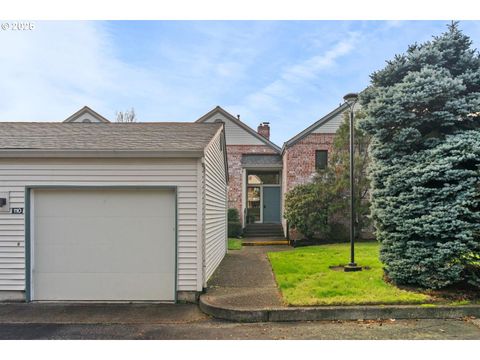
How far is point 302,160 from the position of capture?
16.2 m

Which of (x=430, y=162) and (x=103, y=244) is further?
(x=103, y=244)

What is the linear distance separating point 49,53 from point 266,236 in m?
12.3

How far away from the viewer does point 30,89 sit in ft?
35.6

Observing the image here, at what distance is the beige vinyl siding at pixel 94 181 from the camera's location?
6.12 meters

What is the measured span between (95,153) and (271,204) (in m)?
13.1

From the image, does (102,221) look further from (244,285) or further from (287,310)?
(287,310)

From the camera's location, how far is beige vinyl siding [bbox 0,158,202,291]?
20.1 feet

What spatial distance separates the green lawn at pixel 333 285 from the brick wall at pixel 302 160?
7080 mm

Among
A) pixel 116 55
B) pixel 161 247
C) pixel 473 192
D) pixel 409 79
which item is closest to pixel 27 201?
pixel 161 247

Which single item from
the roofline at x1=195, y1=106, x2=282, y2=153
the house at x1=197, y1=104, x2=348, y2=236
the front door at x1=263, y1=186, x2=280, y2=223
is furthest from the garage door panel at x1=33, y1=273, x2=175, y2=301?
the roofline at x1=195, y1=106, x2=282, y2=153

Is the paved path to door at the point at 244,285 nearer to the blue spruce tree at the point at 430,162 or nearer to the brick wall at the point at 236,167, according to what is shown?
the blue spruce tree at the point at 430,162

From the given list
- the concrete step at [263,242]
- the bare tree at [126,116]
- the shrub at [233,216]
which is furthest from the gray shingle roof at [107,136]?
the bare tree at [126,116]

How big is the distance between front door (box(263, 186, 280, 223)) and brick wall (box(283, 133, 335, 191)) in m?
2.00

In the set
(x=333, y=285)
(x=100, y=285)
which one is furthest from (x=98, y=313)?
(x=333, y=285)
